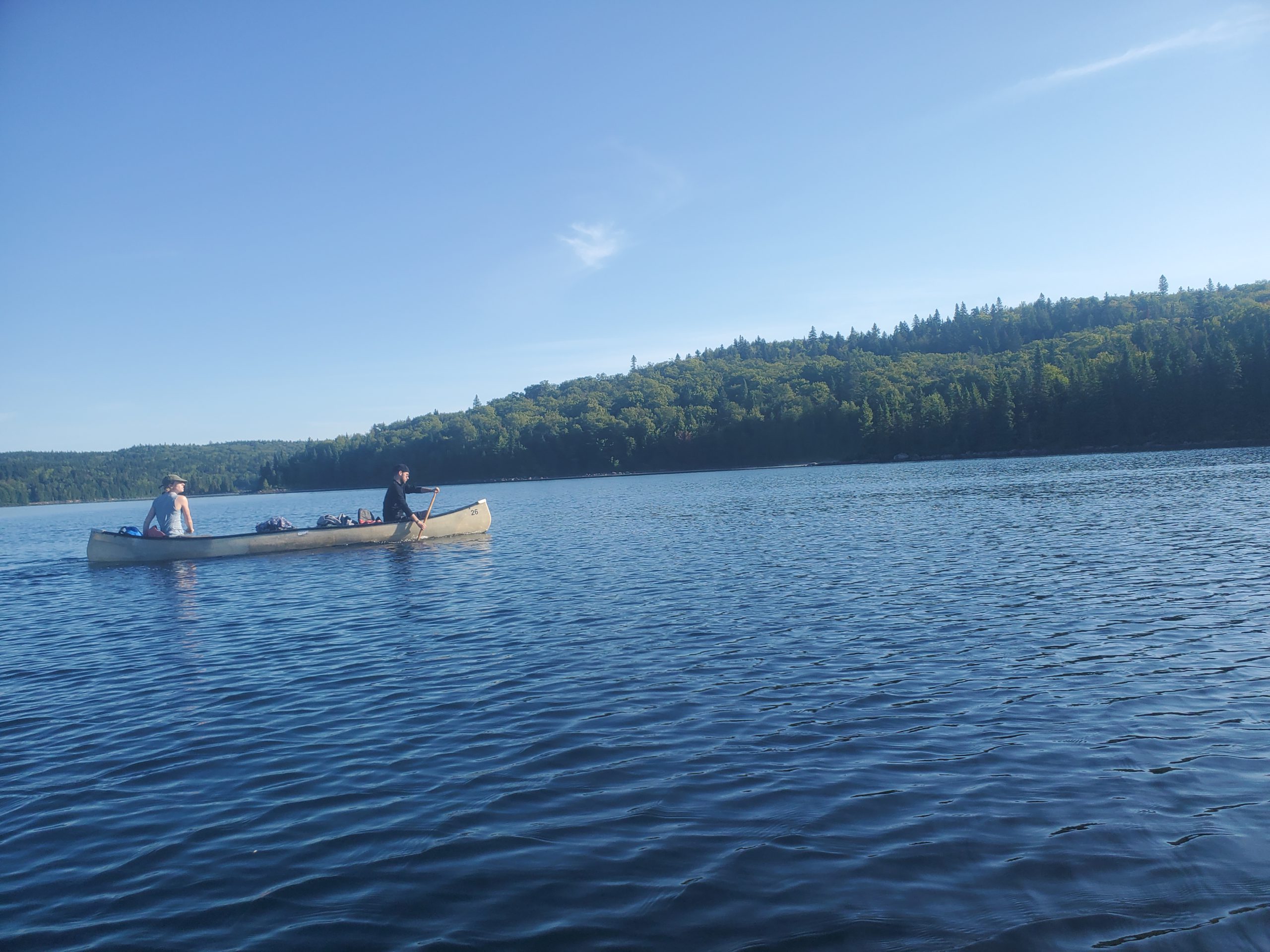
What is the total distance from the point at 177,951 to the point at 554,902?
2505 millimetres

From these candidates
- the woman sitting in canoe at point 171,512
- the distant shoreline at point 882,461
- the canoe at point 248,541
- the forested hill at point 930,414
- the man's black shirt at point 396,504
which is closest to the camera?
the woman sitting in canoe at point 171,512

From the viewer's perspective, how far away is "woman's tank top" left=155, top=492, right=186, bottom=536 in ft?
98.9

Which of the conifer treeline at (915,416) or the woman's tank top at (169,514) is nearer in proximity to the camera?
the woman's tank top at (169,514)

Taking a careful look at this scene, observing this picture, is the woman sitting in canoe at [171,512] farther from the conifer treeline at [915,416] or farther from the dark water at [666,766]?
the conifer treeline at [915,416]

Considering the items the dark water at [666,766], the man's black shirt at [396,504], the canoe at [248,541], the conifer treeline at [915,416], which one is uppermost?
the conifer treeline at [915,416]

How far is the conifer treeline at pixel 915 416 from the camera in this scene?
10862 centimetres

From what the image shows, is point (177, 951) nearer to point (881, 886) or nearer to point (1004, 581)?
point (881, 886)

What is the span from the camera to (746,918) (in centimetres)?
548

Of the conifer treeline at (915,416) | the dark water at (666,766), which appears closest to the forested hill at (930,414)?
the conifer treeline at (915,416)

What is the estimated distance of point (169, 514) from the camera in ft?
99.4

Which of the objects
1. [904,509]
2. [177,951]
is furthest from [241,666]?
[904,509]

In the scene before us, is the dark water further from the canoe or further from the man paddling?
the man paddling

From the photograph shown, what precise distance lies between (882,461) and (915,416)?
986 cm

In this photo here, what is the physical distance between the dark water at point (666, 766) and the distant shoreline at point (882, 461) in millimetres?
99411
